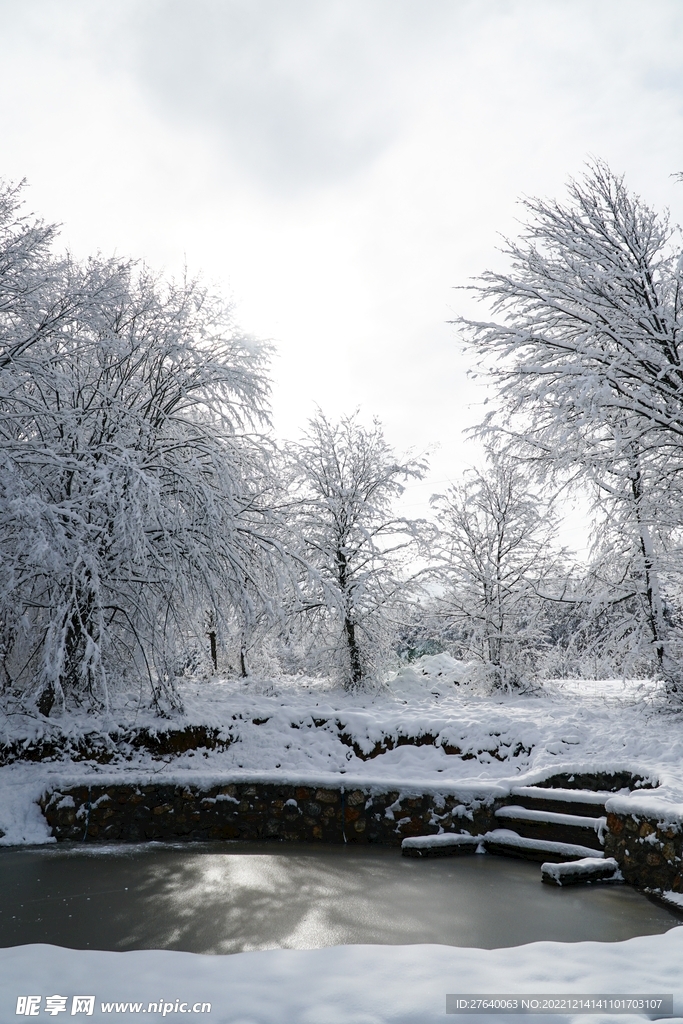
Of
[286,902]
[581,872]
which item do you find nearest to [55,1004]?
[286,902]

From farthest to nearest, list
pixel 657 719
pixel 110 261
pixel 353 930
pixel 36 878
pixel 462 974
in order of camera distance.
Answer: pixel 110 261, pixel 657 719, pixel 36 878, pixel 353 930, pixel 462 974

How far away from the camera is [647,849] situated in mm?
6508

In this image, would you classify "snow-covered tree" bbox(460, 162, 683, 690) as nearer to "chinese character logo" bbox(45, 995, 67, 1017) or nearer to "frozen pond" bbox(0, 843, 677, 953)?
"frozen pond" bbox(0, 843, 677, 953)

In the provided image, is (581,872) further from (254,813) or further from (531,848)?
(254,813)

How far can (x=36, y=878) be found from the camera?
21.7 feet

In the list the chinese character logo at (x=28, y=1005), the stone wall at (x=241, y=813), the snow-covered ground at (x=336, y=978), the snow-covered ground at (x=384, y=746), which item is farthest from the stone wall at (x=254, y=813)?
the chinese character logo at (x=28, y=1005)

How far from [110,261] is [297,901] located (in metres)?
9.85

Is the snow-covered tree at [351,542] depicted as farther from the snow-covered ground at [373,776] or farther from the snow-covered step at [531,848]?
the snow-covered step at [531,848]

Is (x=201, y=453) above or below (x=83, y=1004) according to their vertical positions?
above

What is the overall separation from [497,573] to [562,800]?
31.4ft

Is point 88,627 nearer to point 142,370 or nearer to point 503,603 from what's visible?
point 142,370

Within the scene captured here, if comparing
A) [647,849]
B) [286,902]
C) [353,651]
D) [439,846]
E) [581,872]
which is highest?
[353,651]

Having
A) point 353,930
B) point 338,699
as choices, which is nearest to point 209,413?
point 338,699

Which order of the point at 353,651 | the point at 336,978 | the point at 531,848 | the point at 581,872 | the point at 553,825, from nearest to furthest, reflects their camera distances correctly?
the point at 336,978
the point at 581,872
the point at 531,848
the point at 553,825
the point at 353,651
